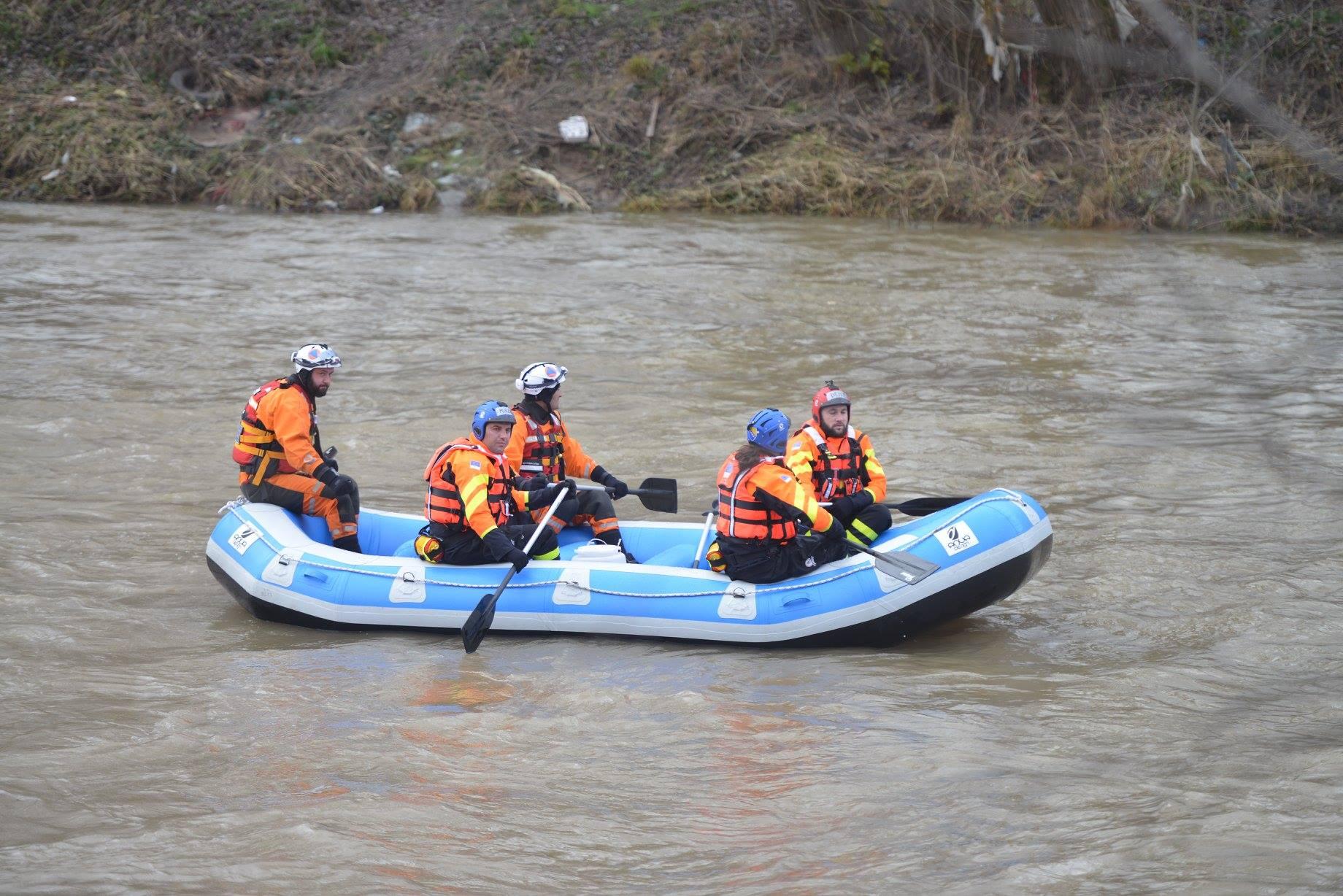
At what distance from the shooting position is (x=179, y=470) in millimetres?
8180

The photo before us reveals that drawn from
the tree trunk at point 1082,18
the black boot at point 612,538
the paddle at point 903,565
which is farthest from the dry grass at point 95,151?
the paddle at point 903,565

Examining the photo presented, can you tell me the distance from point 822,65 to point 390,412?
34.5ft

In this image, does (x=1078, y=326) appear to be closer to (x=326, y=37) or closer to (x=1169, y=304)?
(x=1169, y=304)

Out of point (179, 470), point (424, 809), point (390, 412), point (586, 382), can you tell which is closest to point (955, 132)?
point (586, 382)

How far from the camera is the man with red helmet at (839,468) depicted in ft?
20.3

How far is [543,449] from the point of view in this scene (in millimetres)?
6613

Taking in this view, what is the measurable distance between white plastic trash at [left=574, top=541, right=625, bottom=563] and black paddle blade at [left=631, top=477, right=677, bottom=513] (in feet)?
2.06

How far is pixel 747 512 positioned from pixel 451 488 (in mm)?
1238

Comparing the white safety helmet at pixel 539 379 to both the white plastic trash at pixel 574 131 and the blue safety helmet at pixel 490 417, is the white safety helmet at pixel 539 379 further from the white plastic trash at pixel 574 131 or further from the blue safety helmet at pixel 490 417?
the white plastic trash at pixel 574 131

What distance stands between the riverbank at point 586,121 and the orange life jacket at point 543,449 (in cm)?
1028

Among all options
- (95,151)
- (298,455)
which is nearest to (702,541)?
(298,455)

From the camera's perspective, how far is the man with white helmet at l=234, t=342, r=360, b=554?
21.1 ft

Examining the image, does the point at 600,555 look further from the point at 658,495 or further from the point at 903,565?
the point at 903,565

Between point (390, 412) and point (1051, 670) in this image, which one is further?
point (390, 412)
